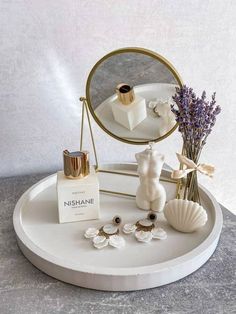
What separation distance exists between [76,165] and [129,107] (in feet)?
0.55

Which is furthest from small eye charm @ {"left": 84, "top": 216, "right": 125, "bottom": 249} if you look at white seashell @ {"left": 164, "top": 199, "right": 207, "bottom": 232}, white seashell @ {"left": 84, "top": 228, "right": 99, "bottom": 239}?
white seashell @ {"left": 164, "top": 199, "right": 207, "bottom": 232}

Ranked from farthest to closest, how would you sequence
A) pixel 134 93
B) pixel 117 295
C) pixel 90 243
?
pixel 134 93 < pixel 90 243 < pixel 117 295

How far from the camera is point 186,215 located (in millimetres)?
722

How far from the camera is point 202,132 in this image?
2.31 feet

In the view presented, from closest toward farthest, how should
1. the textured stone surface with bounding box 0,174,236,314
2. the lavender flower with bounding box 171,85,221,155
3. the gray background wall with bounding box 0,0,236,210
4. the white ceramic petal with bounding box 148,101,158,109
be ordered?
the textured stone surface with bounding box 0,174,236,314, the lavender flower with bounding box 171,85,221,155, the white ceramic petal with bounding box 148,101,158,109, the gray background wall with bounding box 0,0,236,210

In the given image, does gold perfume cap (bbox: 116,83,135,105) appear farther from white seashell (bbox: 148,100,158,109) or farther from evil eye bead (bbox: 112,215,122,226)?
evil eye bead (bbox: 112,215,122,226)

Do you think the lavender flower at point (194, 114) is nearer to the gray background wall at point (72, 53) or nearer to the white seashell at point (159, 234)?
the white seashell at point (159, 234)

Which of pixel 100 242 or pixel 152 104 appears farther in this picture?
pixel 152 104

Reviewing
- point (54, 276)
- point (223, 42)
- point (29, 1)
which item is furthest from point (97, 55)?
point (54, 276)

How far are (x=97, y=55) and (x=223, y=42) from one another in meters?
0.34

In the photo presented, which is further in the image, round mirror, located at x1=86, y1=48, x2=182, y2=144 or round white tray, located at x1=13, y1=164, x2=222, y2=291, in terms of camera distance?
round mirror, located at x1=86, y1=48, x2=182, y2=144

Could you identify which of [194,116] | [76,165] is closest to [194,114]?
[194,116]

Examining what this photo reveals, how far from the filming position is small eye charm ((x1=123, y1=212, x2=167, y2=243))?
720 mm

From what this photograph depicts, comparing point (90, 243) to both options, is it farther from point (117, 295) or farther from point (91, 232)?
point (117, 295)
